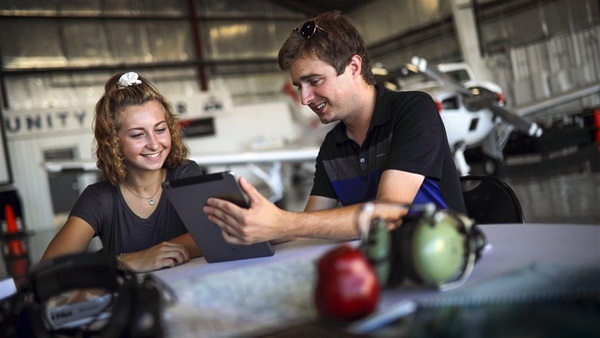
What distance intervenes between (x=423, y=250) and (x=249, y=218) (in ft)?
1.60

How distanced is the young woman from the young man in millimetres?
507

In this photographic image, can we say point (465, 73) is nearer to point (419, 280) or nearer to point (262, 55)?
point (262, 55)

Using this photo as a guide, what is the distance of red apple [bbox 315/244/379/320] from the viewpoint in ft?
2.26

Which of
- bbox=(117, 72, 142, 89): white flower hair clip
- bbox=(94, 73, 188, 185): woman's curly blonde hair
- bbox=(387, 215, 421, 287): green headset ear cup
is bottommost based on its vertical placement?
bbox=(387, 215, 421, 287): green headset ear cup

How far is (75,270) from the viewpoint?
949mm

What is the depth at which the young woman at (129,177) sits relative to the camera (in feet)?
6.20

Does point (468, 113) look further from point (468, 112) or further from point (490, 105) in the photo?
point (490, 105)

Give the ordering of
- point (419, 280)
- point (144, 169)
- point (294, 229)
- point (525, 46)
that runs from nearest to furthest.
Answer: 1. point (419, 280)
2. point (294, 229)
3. point (144, 169)
4. point (525, 46)

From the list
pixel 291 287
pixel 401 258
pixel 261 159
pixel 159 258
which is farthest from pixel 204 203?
pixel 261 159

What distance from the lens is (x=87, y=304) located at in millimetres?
1006

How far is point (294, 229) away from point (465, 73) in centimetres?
970

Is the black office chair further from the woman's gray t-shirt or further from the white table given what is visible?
the woman's gray t-shirt

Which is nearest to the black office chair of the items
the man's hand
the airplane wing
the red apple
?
the man's hand

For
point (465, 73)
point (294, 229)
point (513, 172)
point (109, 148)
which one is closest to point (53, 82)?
point (465, 73)
